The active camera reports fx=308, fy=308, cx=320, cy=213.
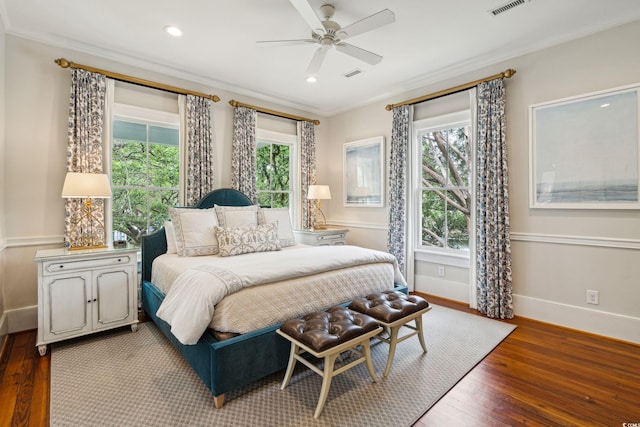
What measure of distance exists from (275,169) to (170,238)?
2.12m

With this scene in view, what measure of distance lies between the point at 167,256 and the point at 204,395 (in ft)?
5.38

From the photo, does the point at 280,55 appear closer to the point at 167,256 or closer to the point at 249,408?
the point at 167,256

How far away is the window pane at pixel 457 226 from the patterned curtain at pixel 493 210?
1.33ft

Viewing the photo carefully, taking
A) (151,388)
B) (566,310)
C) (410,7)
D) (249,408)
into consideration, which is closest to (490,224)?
(566,310)

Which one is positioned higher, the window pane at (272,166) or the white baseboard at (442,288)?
the window pane at (272,166)

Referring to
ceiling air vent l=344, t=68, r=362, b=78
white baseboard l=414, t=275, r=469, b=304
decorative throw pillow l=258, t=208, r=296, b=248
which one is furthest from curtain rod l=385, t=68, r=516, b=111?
white baseboard l=414, t=275, r=469, b=304

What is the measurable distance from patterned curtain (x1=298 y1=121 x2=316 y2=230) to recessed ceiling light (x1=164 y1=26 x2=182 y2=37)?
242 centimetres

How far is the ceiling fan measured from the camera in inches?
87.5

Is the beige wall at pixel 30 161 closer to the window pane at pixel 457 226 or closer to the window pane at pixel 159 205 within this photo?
the window pane at pixel 159 205

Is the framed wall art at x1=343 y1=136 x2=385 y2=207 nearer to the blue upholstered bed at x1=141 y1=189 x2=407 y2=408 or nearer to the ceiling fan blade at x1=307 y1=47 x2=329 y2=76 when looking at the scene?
the ceiling fan blade at x1=307 y1=47 x2=329 y2=76

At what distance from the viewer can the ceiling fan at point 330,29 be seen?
222cm

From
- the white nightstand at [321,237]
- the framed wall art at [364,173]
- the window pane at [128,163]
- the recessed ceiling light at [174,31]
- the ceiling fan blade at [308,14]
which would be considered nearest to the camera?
the ceiling fan blade at [308,14]

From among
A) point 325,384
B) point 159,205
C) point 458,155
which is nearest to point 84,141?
point 159,205

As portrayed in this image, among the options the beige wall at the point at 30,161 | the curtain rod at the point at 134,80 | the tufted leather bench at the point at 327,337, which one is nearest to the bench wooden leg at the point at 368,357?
the tufted leather bench at the point at 327,337
